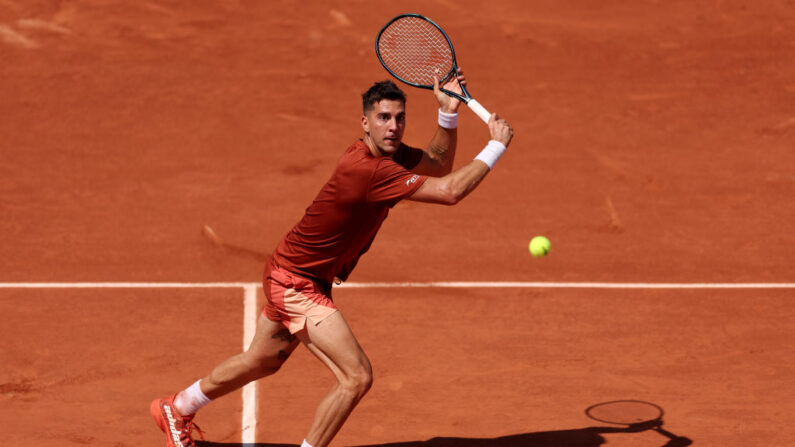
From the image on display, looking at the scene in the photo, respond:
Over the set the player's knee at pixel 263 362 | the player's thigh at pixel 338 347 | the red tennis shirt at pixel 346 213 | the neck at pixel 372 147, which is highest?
the neck at pixel 372 147

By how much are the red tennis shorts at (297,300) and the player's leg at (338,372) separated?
0.05m

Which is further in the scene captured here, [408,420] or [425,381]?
[425,381]

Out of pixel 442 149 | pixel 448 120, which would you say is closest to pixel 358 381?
pixel 442 149

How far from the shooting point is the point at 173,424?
6.34 m

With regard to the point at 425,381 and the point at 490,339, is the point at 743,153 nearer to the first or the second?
the point at 490,339

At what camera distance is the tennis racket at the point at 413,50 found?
268 inches

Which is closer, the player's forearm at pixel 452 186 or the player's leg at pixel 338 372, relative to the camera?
the player's forearm at pixel 452 186

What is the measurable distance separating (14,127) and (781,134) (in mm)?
9068

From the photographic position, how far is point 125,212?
35.9 feet

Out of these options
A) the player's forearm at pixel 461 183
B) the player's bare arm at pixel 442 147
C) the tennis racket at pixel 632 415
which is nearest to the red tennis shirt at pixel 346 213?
the player's forearm at pixel 461 183

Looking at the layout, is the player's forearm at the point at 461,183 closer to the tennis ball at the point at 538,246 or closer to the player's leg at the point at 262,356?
the player's leg at the point at 262,356

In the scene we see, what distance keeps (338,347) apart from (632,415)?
2.30 metres

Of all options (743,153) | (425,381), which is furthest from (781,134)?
(425,381)

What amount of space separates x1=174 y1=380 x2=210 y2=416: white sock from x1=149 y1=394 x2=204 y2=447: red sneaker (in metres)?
0.04
